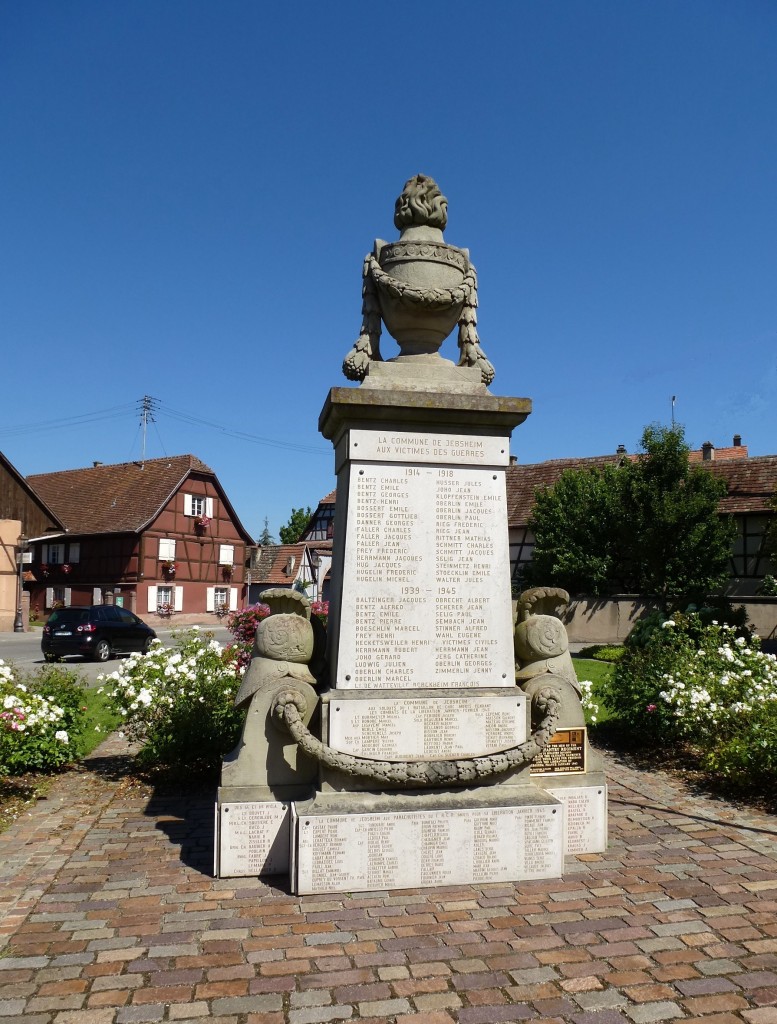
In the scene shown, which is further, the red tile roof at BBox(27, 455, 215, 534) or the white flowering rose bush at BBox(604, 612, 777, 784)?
the red tile roof at BBox(27, 455, 215, 534)

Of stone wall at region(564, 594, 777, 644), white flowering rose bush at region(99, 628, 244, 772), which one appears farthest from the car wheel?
stone wall at region(564, 594, 777, 644)

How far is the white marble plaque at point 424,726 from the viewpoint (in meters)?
5.22

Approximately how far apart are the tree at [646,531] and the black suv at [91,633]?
600 inches

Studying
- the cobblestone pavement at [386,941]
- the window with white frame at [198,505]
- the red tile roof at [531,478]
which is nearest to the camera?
the cobblestone pavement at [386,941]

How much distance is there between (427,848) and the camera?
16.5ft

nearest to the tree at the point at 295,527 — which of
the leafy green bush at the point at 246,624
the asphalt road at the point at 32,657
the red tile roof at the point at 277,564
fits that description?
the red tile roof at the point at 277,564

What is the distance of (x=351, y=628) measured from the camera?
17.5ft

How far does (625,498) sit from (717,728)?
19.8 metres

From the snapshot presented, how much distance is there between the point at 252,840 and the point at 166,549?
36737mm

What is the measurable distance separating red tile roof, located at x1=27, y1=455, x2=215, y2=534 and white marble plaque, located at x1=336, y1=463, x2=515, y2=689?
35086mm

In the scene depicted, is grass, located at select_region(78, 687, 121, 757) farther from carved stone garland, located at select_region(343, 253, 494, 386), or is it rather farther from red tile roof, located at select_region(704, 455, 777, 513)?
red tile roof, located at select_region(704, 455, 777, 513)

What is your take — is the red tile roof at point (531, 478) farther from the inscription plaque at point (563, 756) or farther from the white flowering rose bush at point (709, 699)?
the inscription plaque at point (563, 756)

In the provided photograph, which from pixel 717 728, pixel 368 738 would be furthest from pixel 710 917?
pixel 717 728

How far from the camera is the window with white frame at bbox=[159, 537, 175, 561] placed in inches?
1578
